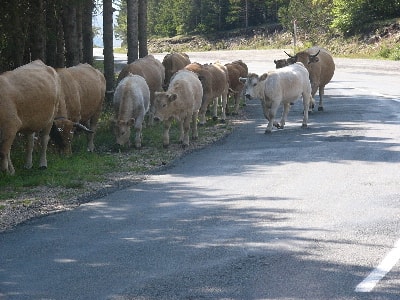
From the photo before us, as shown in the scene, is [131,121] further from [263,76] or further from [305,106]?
[305,106]

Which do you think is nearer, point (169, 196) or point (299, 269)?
point (299, 269)

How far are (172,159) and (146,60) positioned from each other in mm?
7630

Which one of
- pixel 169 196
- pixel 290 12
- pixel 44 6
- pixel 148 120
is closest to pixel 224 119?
pixel 148 120

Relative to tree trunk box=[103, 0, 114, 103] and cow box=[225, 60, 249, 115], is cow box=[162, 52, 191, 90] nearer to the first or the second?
cow box=[225, 60, 249, 115]

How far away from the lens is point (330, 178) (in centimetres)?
1230

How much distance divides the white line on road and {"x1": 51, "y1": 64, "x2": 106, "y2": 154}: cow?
8398 millimetres

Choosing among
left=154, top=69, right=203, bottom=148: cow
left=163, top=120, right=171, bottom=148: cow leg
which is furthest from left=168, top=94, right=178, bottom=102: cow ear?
left=163, top=120, right=171, bottom=148: cow leg

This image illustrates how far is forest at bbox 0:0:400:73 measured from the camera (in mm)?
18938

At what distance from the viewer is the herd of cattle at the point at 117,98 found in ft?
44.9

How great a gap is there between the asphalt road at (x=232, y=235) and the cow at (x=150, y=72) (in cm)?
607

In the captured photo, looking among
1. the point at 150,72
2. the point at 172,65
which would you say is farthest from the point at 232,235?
the point at 172,65

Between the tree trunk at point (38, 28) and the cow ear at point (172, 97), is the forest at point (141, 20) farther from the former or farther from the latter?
the cow ear at point (172, 97)

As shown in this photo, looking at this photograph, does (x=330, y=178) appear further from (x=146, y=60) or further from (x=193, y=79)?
(x=146, y=60)

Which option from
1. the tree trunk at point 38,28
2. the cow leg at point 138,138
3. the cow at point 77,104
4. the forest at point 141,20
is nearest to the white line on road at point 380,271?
the cow at point 77,104
